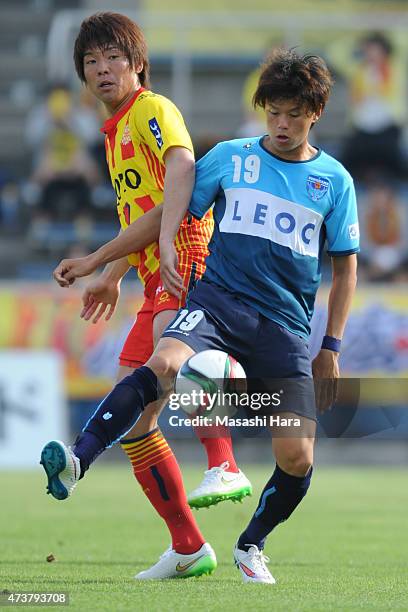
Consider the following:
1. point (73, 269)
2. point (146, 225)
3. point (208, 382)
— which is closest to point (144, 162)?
point (146, 225)

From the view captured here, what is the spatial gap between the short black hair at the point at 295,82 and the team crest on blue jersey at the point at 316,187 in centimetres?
30

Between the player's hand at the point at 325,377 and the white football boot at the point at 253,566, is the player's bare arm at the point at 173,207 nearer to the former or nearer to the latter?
the player's hand at the point at 325,377

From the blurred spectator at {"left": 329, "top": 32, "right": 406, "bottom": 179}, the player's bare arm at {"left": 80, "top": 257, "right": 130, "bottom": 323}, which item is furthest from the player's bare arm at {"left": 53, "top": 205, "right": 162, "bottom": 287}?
the blurred spectator at {"left": 329, "top": 32, "right": 406, "bottom": 179}

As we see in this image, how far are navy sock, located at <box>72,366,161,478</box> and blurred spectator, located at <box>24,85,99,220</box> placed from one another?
50.5 ft

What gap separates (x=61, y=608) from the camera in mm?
4742

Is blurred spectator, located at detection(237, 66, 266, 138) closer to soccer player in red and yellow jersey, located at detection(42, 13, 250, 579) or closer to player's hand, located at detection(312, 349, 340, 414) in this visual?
soccer player in red and yellow jersey, located at detection(42, 13, 250, 579)

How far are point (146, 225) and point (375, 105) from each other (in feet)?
51.5

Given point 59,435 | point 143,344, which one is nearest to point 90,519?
point 143,344

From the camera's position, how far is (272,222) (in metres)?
5.54

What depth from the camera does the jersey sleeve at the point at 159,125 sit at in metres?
5.79

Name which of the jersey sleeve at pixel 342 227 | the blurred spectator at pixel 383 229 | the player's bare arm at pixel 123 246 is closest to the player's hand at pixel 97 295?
the player's bare arm at pixel 123 246

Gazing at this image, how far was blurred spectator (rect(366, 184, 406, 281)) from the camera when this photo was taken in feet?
64.3

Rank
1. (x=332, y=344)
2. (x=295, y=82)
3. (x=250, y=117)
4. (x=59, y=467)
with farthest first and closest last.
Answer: (x=250, y=117), (x=332, y=344), (x=295, y=82), (x=59, y=467)

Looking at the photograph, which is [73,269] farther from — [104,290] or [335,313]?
[335,313]
